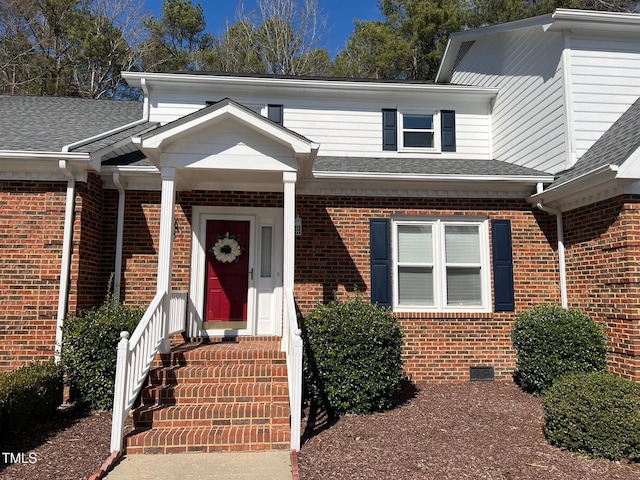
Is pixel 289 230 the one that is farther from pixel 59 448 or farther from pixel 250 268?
pixel 59 448

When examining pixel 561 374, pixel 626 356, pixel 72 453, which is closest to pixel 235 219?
pixel 72 453

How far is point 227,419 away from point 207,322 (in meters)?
2.77

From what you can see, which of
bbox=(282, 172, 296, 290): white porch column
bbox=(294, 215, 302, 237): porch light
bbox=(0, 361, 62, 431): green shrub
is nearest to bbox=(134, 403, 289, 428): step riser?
bbox=(0, 361, 62, 431): green shrub

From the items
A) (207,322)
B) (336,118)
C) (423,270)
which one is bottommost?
(207,322)

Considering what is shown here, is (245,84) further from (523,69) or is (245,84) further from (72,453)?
(72,453)

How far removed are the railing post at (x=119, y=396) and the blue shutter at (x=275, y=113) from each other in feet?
19.8

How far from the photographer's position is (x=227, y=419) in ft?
17.4

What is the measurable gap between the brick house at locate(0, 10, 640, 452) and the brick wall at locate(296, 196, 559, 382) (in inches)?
1.0

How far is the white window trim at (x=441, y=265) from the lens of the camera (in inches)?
316

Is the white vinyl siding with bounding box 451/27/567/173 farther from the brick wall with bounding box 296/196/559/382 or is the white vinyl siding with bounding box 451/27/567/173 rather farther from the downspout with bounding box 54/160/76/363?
the downspout with bounding box 54/160/76/363

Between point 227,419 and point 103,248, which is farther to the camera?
point 103,248

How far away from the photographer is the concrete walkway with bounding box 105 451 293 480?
169 inches

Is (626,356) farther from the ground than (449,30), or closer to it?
closer to it

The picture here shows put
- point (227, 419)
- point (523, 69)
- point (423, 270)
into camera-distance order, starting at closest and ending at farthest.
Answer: point (227, 419) → point (423, 270) → point (523, 69)
